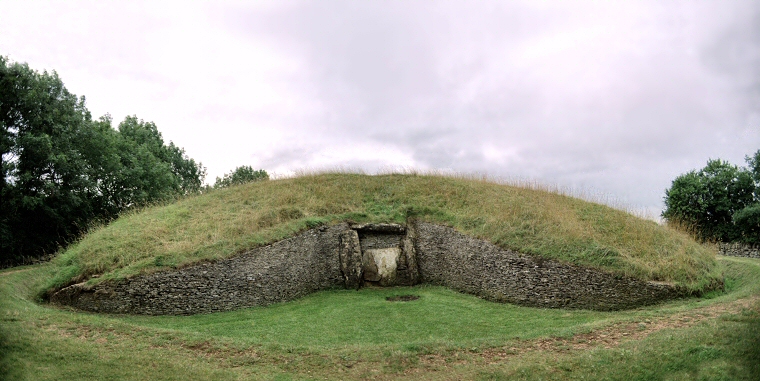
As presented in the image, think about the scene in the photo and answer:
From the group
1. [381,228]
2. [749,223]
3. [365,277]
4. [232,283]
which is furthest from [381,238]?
[749,223]

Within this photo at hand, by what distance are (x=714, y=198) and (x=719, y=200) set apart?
0.58m

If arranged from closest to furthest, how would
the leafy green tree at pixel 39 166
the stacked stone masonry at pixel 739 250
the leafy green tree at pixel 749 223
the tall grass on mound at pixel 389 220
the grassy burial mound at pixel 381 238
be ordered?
the grassy burial mound at pixel 381 238 < the tall grass on mound at pixel 389 220 < the leafy green tree at pixel 39 166 < the stacked stone masonry at pixel 739 250 < the leafy green tree at pixel 749 223

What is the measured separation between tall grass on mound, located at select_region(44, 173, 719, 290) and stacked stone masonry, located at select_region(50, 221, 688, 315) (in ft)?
1.42

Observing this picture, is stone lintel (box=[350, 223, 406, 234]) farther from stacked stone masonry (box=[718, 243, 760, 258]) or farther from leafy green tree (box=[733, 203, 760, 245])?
leafy green tree (box=[733, 203, 760, 245])

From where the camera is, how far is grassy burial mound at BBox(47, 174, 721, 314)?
15023 millimetres

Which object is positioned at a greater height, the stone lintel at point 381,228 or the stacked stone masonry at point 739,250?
the stone lintel at point 381,228

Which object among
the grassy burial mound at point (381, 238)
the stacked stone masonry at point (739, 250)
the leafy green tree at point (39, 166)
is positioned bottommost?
the stacked stone masonry at point (739, 250)

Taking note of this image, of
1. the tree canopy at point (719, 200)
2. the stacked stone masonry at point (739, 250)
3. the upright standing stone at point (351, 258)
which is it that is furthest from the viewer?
the tree canopy at point (719, 200)

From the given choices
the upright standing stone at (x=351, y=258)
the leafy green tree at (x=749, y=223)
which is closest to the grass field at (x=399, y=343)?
the upright standing stone at (x=351, y=258)

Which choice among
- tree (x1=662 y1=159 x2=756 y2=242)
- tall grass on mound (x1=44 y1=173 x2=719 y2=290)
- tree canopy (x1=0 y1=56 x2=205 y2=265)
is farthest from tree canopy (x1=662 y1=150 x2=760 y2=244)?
tree canopy (x1=0 y1=56 x2=205 y2=265)

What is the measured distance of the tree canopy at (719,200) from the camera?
30.3 metres

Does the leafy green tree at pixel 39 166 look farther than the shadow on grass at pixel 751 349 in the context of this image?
Yes

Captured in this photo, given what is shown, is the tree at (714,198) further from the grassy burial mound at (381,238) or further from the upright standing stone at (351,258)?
the upright standing stone at (351,258)

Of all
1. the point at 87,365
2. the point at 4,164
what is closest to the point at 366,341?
the point at 87,365
